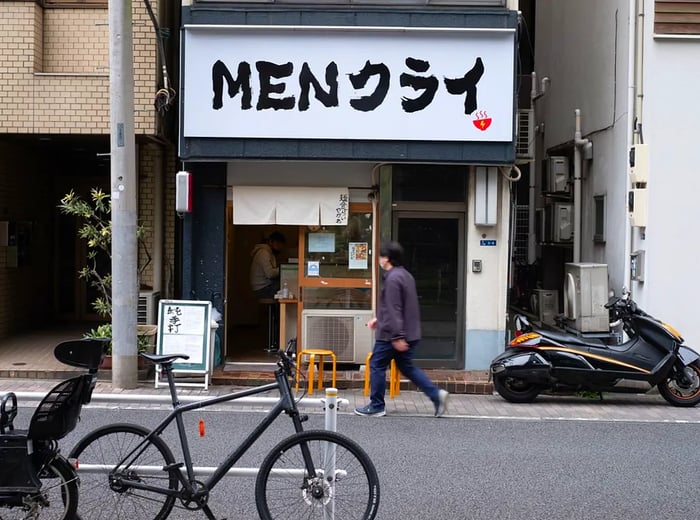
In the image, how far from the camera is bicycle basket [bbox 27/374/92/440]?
4594 mm

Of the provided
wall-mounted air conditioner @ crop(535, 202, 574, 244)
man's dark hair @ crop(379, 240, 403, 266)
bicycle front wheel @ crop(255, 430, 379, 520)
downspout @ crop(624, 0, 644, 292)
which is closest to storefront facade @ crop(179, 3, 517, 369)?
downspout @ crop(624, 0, 644, 292)

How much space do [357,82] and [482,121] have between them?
1.81 meters

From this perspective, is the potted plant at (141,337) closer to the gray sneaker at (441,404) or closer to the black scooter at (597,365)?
the gray sneaker at (441,404)

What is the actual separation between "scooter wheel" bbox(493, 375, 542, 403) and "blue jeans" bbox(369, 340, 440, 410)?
4.62 ft

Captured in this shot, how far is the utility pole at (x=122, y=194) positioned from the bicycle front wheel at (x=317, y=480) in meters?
5.76

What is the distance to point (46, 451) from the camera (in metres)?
4.67

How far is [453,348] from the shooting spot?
1159 cm

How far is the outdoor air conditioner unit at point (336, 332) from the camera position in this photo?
455 inches

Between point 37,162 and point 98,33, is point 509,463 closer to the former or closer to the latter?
point 98,33

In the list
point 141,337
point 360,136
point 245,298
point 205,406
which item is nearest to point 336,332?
point 141,337

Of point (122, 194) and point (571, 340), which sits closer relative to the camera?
point (571, 340)

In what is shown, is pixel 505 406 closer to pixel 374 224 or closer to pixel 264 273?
pixel 374 224

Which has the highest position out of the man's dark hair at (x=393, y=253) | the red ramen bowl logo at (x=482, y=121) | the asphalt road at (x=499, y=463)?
the red ramen bowl logo at (x=482, y=121)

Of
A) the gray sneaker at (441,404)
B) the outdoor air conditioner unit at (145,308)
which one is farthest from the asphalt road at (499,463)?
the outdoor air conditioner unit at (145,308)
